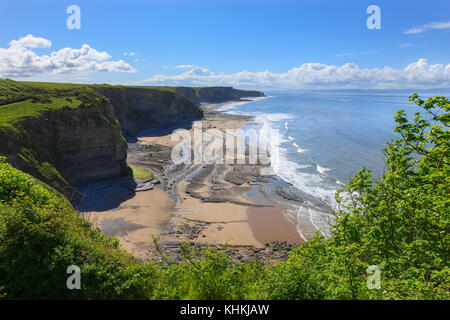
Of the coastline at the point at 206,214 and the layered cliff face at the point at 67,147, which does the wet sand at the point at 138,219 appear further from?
the layered cliff face at the point at 67,147

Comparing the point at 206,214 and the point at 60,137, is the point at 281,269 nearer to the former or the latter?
the point at 206,214

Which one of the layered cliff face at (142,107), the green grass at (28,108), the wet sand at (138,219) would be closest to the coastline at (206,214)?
the wet sand at (138,219)

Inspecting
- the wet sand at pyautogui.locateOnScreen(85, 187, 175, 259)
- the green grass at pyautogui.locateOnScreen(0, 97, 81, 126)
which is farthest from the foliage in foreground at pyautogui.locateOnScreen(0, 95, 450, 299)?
the green grass at pyautogui.locateOnScreen(0, 97, 81, 126)

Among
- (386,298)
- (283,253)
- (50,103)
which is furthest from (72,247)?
(50,103)

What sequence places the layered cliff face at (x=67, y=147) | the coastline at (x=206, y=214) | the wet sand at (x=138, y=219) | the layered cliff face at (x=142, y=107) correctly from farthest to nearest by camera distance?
the layered cliff face at (x=142, y=107) → the layered cliff face at (x=67, y=147) → the coastline at (x=206, y=214) → the wet sand at (x=138, y=219)

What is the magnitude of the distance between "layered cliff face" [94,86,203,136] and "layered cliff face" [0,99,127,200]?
3517cm

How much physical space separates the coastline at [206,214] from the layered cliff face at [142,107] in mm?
39751

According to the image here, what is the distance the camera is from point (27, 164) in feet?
95.0

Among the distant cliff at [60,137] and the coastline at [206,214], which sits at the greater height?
the distant cliff at [60,137]

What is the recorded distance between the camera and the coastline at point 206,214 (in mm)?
26031

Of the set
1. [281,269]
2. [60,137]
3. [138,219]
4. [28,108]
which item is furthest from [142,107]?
[281,269]

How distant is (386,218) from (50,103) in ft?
157

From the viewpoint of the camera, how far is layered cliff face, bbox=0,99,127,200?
29656 millimetres
